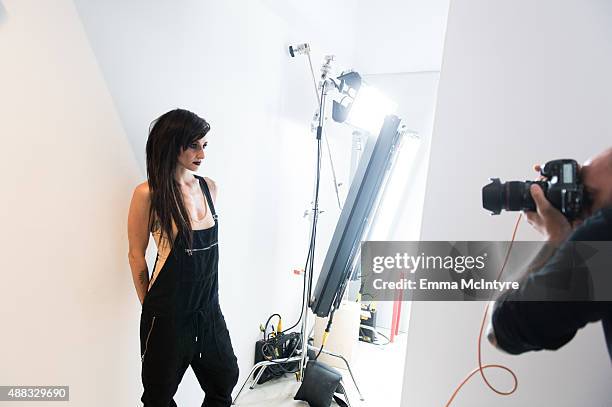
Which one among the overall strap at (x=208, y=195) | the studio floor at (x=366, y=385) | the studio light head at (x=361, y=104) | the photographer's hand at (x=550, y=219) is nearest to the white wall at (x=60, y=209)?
the overall strap at (x=208, y=195)

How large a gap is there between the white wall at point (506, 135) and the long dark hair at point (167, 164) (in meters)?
0.91

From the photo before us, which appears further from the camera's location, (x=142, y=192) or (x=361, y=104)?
(x=361, y=104)

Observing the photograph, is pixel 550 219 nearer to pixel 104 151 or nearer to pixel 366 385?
pixel 104 151

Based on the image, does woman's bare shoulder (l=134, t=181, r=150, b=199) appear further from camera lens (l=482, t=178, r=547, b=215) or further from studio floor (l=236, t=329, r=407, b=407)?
studio floor (l=236, t=329, r=407, b=407)

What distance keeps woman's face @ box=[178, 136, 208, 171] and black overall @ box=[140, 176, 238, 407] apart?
0.55ft

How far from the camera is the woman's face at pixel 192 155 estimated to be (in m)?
1.13

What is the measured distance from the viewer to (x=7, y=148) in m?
0.84

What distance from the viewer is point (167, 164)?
3.58ft

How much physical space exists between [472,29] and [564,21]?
0.28 meters

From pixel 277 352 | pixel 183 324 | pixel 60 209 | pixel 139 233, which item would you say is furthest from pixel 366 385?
pixel 60 209

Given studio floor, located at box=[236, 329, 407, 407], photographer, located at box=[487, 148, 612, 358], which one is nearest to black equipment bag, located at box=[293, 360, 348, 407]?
studio floor, located at box=[236, 329, 407, 407]

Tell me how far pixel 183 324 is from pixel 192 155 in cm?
61

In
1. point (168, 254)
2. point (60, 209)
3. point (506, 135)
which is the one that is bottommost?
point (168, 254)

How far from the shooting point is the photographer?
0.62 metres
